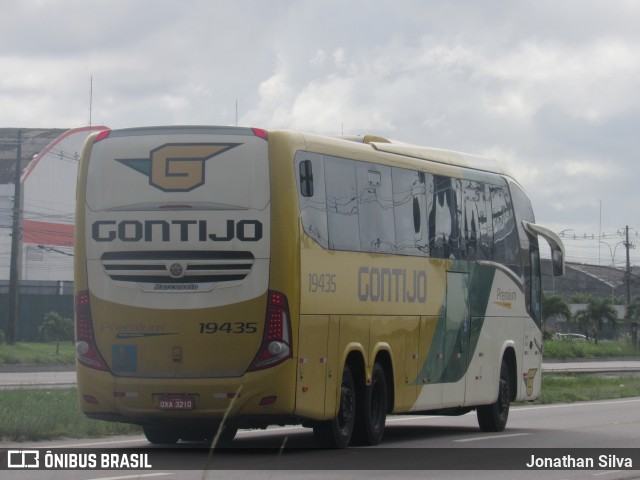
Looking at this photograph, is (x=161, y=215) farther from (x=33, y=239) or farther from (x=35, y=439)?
(x=33, y=239)

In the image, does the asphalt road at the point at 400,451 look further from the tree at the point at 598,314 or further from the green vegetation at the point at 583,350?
the tree at the point at 598,314

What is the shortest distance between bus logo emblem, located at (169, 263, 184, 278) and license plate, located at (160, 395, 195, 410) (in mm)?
1279

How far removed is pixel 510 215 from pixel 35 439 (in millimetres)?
8369

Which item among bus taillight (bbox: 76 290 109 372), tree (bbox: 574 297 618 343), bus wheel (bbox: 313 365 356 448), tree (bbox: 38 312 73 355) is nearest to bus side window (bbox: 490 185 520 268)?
bus wheel (bbox: 313 365 356 448)

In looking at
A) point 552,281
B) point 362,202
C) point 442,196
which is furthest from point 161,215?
point 552,281

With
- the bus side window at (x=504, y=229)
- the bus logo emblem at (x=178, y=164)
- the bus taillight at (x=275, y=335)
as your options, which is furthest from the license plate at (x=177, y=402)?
the bus side window at (x=504, y=229)

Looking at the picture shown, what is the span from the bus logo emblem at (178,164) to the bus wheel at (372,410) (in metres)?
3.50

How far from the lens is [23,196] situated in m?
80.9

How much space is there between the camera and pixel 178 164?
1477cm

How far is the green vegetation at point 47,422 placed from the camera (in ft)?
56.1

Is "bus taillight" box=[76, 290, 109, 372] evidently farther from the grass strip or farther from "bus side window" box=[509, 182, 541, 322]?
"bus side window" box=[509, 182, 541, 322]

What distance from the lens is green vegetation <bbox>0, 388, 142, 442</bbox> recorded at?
56.1ft

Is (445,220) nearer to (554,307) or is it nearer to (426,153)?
(426,153)

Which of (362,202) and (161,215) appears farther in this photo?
(362,202)
